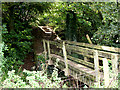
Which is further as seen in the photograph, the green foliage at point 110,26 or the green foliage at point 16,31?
the green foliage at point 16,31

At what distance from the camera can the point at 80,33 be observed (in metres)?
6.77

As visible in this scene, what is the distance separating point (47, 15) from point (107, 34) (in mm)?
3417

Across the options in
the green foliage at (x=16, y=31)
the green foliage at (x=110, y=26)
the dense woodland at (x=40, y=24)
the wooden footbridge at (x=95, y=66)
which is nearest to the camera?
the wooden footbridge at (x=95, y=66)

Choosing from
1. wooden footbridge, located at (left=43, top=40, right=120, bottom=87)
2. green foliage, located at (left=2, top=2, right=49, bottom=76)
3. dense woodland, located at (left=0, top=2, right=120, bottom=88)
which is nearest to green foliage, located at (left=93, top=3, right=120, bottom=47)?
dense woodland, located at (left=0, top=2, right=120, bottom=88)

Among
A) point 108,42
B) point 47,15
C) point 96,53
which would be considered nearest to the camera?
point 96,53

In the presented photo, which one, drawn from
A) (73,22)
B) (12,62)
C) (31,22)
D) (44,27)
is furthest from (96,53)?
(44,27)

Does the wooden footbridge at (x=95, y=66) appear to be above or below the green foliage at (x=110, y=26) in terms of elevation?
below

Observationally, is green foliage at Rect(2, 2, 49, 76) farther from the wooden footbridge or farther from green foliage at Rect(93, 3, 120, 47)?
green foliage at Rect(93, 3, 120, 47)

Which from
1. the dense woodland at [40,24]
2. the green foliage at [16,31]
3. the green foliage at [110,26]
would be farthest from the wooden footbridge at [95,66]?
the green foliage at [16,31]

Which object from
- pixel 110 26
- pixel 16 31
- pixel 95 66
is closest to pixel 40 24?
pixel 16 31

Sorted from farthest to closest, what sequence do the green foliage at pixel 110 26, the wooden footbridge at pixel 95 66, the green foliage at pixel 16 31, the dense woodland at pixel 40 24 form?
the green foliage at pixel 16 31 → the dense woodland at pixel 40 24 → the green foliage at pixel 110 26 → the wooden footbridge at pixel 95 66

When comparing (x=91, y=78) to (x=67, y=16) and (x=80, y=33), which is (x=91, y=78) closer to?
(x=67, y=16)

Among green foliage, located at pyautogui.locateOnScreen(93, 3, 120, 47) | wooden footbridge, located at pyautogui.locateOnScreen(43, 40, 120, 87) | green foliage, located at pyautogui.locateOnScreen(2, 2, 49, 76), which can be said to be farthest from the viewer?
green foliage, located at pyautogui.locateOnScreen(2, 2, 49, 76)

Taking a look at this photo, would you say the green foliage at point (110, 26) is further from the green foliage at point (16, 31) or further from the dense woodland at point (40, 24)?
the green foliage at point (16, 31)
